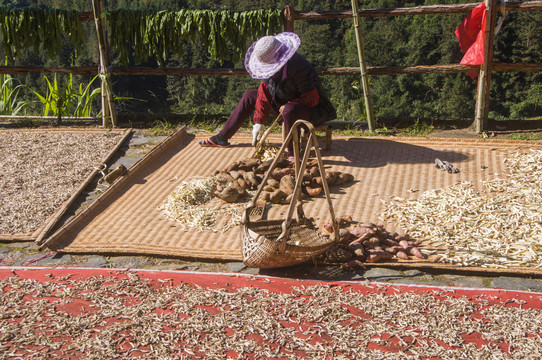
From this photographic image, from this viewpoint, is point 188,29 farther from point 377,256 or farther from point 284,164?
point 377,256

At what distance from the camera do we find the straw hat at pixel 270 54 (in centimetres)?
395

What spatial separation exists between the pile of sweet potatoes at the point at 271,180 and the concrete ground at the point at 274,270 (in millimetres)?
730

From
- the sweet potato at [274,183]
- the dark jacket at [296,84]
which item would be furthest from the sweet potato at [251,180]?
the dark jacket at [296,84]

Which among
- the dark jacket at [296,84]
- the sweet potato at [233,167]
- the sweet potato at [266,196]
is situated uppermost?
the dark jacket at [296,84]

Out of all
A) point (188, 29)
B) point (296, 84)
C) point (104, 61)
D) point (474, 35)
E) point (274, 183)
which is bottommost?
point (274, 183)

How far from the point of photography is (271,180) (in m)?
3.82

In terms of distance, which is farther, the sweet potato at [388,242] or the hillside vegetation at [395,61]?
the hillside vegetation at [395,61]

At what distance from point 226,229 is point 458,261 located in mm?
1315

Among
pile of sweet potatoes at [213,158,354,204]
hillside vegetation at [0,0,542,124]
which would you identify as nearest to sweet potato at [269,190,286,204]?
pile of sweet potatoes at [213,158,354,204]

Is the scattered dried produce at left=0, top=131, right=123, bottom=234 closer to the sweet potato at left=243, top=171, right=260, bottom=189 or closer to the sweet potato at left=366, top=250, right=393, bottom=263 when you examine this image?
the sweet potato at left=243, top=171, right=260, bottom=189

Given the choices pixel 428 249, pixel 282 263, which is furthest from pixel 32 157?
pixel 428 249

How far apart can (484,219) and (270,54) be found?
1802mm

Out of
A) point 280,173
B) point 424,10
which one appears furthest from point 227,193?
point 424,10

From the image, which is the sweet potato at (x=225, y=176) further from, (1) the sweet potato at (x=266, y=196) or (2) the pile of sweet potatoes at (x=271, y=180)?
(1) the sweet potato at (x=266, y=196)
